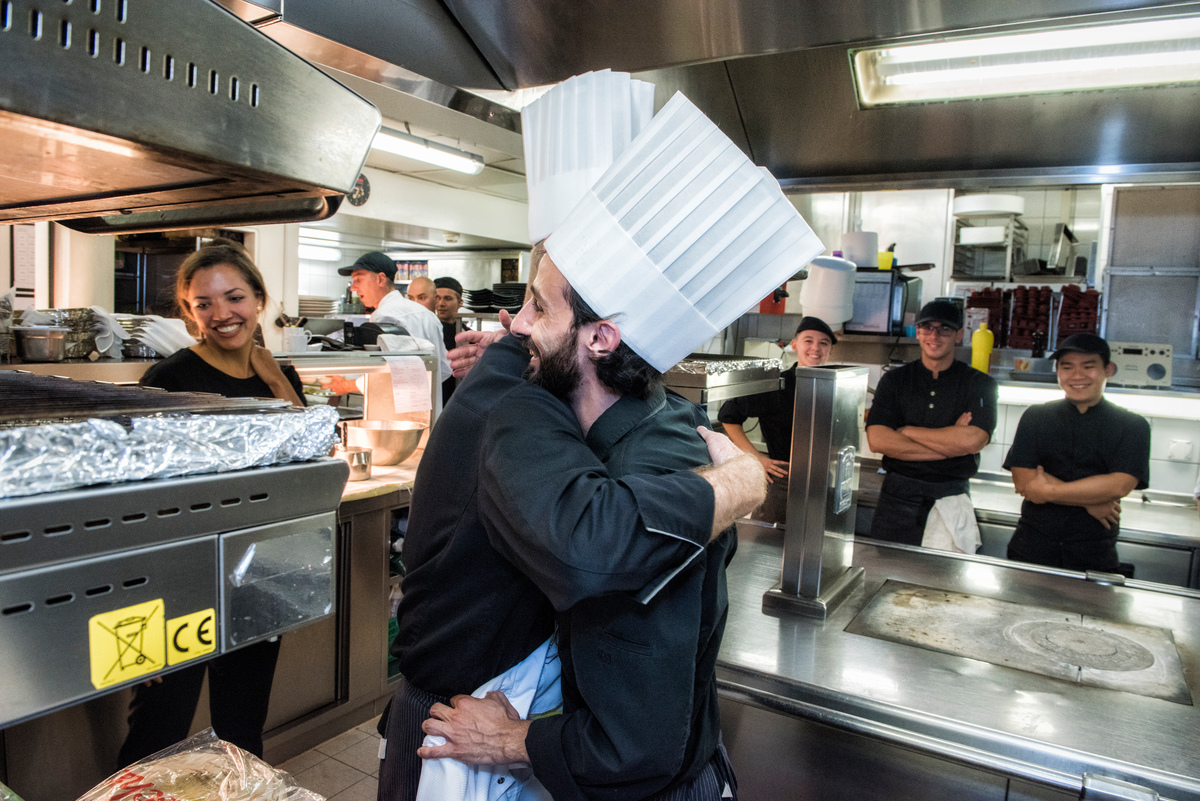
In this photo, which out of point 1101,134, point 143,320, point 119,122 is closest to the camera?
point 119,122

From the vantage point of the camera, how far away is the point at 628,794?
3.39 feet

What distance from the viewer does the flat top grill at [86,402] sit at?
58 centimetres

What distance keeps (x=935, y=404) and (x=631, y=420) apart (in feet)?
8.88

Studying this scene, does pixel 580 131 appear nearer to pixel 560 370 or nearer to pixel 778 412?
pixel 560 370

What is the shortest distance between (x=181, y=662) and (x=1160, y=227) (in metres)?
5.41

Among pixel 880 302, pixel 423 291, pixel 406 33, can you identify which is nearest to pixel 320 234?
pixel 423 291

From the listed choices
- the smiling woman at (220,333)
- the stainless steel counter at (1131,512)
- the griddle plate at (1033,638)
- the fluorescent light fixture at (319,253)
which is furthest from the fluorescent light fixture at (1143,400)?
the fluorescent light fixture at (319,253)

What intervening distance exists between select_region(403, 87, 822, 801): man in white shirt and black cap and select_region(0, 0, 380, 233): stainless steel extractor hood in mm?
399

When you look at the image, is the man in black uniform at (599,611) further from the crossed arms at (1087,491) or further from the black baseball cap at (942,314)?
the black baseball cap at (942,314)

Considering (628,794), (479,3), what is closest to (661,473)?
(628,794)

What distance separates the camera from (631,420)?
111 centimetres

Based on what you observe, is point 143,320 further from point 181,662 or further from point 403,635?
point 181,662

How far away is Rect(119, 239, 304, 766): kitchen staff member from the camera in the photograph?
207cm

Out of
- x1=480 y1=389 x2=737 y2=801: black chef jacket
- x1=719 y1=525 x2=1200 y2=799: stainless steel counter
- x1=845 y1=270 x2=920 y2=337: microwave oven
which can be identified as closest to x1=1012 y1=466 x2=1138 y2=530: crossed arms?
x1=719 y1=525 x2=1200 y2=799: stainless steel counter
